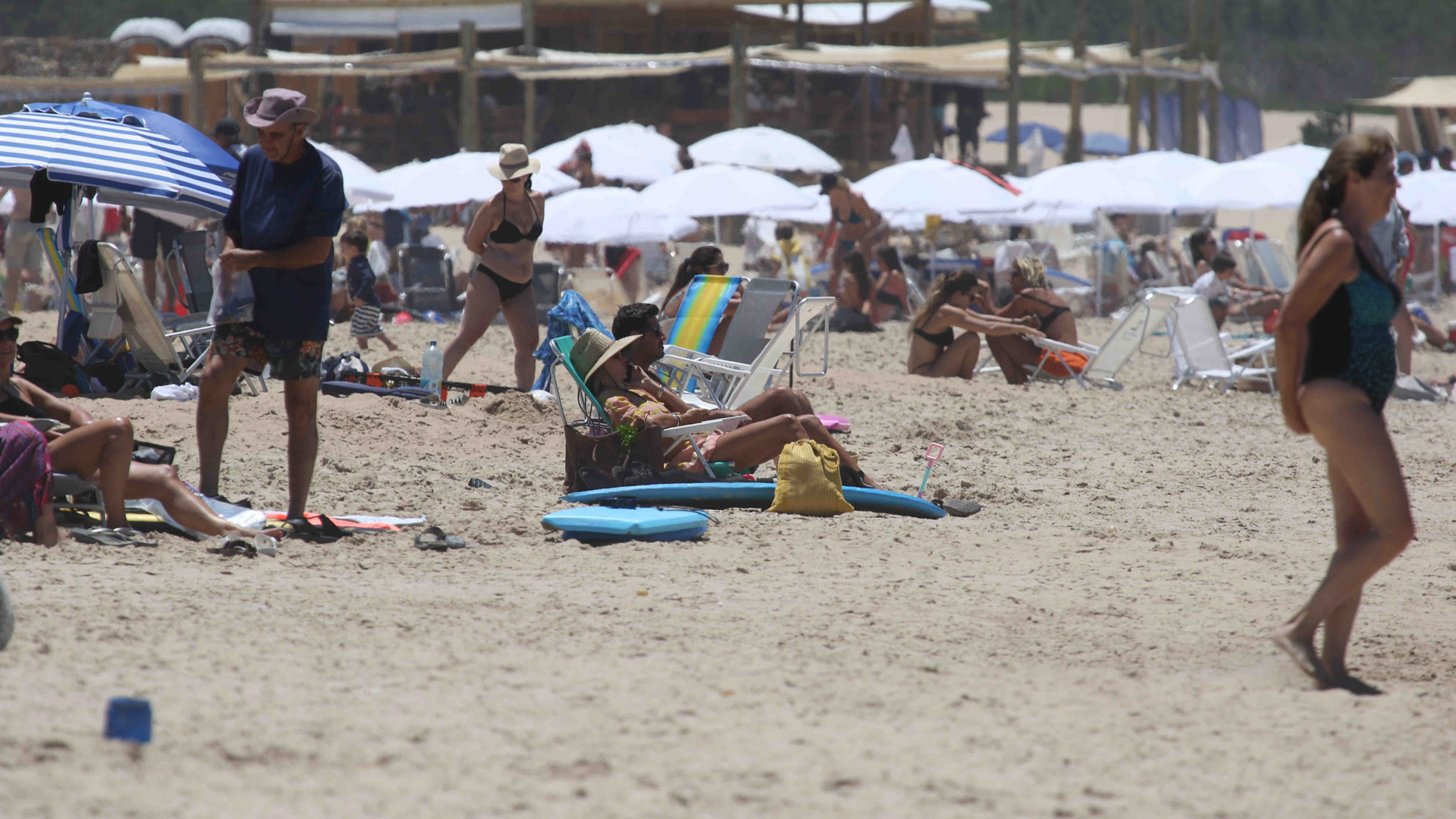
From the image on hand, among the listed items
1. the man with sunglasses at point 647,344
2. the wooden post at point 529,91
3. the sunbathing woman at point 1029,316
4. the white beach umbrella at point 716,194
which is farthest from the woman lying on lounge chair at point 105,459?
the wooden post at point 529,91

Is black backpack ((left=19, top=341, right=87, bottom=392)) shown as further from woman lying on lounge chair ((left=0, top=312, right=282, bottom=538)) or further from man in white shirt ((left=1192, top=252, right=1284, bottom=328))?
man in white shirt ((left=1192, top=252, right=1284, bottom=328))

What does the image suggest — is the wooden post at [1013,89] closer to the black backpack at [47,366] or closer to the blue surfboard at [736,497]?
the black backpack at [47,366]

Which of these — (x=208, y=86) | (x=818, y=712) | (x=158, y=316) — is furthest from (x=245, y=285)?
(x=208, y=86)

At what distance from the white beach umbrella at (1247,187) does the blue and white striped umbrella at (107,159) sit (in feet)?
36.9

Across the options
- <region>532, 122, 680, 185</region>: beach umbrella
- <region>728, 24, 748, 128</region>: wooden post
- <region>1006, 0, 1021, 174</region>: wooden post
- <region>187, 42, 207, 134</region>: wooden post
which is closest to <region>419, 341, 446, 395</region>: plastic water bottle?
<region>532, 122, 680, 185</region>: beach umbrella

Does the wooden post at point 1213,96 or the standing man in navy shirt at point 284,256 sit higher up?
the wooden post at point 1213,96

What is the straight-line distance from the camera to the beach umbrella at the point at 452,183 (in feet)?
47.5

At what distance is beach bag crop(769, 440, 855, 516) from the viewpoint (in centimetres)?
563

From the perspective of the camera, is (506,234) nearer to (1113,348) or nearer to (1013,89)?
(1113,348)

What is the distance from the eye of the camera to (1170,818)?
266 centimetres

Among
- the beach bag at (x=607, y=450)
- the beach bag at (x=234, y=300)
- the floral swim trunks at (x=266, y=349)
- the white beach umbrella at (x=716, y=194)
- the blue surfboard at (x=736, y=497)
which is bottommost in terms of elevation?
the blue surfboard at (x=736, y=497)

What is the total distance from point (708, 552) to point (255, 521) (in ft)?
4.90

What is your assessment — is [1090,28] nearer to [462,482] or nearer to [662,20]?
[662,20]

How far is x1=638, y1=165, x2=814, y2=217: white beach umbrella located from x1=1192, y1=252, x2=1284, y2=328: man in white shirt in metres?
4.34
